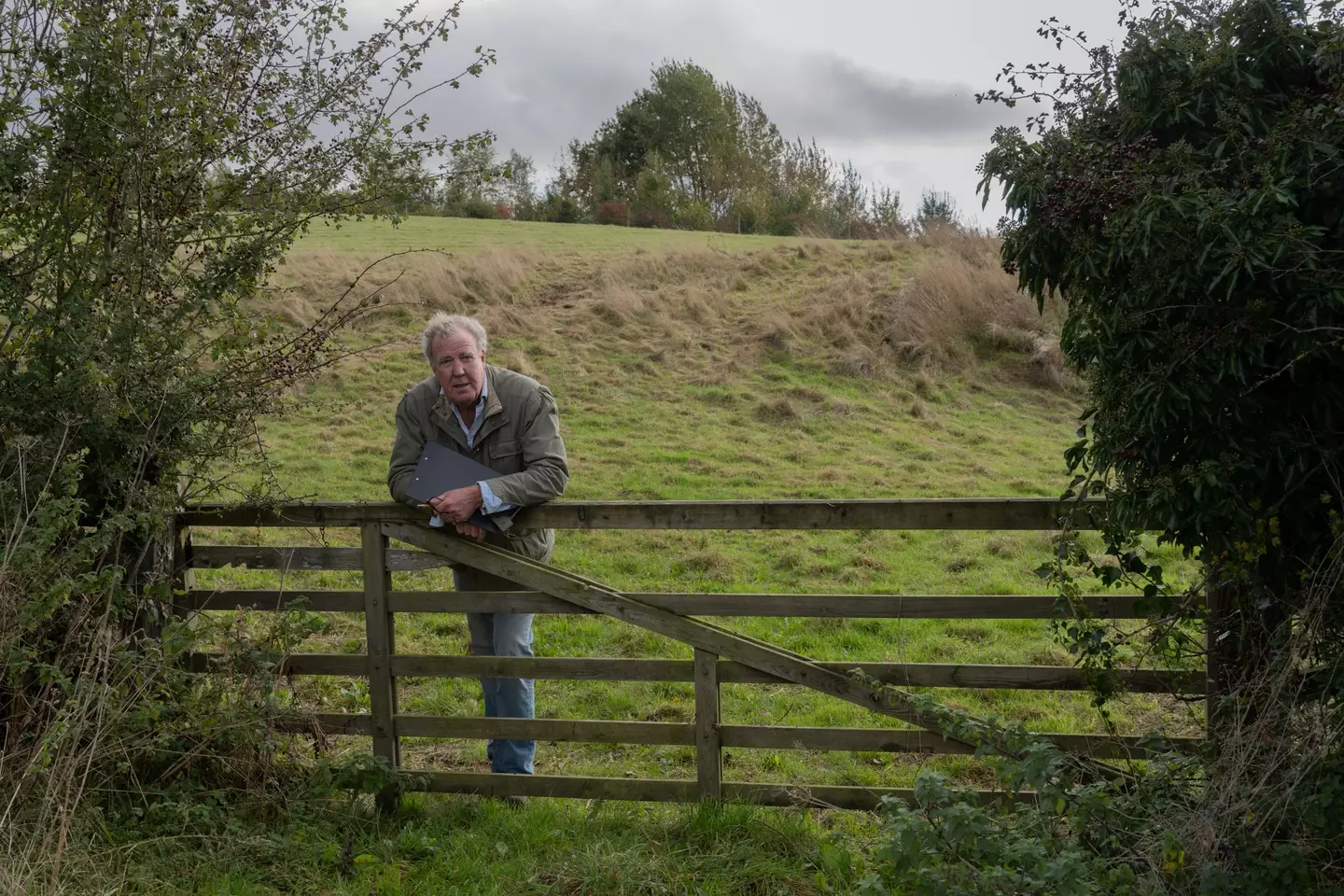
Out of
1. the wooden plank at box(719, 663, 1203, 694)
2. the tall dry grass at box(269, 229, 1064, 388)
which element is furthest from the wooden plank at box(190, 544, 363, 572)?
the tall dry grass at box(269, 229, 1064, 388)

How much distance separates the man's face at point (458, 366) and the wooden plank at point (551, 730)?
1.60m

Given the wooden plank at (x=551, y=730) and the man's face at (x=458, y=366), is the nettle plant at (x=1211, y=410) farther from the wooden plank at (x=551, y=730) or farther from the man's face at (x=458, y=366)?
the man's face at (x=458, y=366)

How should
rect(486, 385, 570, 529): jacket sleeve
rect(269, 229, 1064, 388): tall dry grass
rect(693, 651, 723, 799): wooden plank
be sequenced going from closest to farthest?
rect(693, 651, 723, 799): wooden plank < rect(486, 385, 570, 529): jacket sleeve < rect(269, 229, 1064, 388): tall dry grass

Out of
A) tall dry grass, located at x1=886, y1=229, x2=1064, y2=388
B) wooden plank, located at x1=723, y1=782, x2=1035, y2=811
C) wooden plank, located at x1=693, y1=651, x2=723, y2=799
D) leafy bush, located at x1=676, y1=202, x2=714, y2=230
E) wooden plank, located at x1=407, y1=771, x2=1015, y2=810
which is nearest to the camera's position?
wooden plank, located at x1=723, y1=782, x2=1035, y2=811

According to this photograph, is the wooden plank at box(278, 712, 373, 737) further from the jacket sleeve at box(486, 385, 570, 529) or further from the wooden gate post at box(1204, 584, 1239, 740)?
the wooden gate post at box(1204, 584, 1239, 740)

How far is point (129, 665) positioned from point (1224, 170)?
15.8 ft

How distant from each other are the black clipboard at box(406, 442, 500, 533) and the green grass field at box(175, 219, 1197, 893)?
95 cm

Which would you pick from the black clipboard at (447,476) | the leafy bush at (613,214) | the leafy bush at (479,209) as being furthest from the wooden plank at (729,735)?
the leafy bush at (613,214)

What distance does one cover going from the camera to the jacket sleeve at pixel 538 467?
205 inches

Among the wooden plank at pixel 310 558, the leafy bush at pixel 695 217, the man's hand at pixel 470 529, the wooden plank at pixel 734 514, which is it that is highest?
the leafy bush at pixel 695 217

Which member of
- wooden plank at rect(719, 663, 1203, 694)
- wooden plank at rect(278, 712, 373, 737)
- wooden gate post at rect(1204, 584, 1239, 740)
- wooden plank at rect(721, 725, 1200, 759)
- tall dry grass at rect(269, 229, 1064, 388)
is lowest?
wooden plank at rect(278, 712, 373, 737)

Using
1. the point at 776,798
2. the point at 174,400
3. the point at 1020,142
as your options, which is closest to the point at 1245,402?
the point at 1020,142

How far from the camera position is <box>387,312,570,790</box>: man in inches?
212

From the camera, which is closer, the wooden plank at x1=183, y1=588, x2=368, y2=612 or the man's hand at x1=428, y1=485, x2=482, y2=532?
the man's hand at x1=428, y1=485, x2=482, y2=532
